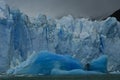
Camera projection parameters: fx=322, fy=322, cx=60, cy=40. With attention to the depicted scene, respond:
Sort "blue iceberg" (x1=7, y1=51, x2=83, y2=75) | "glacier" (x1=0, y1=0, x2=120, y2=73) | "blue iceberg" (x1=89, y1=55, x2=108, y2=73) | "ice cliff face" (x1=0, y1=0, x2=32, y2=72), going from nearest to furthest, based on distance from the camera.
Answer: "blue iceberg" (x1=7, y1=51, x2=83, y2=75), "ice cliff face" (x1=0, y1=0, x2=32, y2=72), "glacier" (x1=0, y1=0, x2=120, y2=73), "blue iceberg" (x1=89, y1=55, x2=108, y2=73)

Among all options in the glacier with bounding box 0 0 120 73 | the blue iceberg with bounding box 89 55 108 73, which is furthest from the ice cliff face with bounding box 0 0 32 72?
the blue iceberg with bounding box 89 55 108 73

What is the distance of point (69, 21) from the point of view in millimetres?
36531

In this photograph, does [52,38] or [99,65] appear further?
[52,38]

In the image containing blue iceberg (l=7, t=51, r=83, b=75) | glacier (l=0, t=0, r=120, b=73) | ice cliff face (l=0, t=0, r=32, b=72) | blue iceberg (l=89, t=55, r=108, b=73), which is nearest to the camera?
blue iceberg (l=7, t=51, r=83, b=75)

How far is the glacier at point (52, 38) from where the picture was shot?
1098 inches

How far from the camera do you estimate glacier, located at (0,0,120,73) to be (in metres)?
27.9

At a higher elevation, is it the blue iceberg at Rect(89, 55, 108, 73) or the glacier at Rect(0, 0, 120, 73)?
the glacier at Rect(0, 0, 120, 73)

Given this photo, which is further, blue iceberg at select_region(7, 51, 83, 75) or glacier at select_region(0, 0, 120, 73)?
glacier at select_region(0, 0, 120, 73)

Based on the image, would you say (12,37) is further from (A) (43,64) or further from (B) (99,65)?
(B) (99,65)

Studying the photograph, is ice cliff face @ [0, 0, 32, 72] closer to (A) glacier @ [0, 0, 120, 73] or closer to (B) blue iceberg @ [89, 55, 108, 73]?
(A) glacier @ [0, 0, 120, 73]

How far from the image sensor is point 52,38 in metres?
32.2

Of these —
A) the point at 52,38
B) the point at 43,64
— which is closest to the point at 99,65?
the point at 43,64

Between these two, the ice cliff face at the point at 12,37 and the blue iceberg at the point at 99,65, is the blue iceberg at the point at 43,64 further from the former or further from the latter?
the blue iceberg at the point at 99,65

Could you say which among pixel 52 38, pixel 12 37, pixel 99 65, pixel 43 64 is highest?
pixel 52 38
